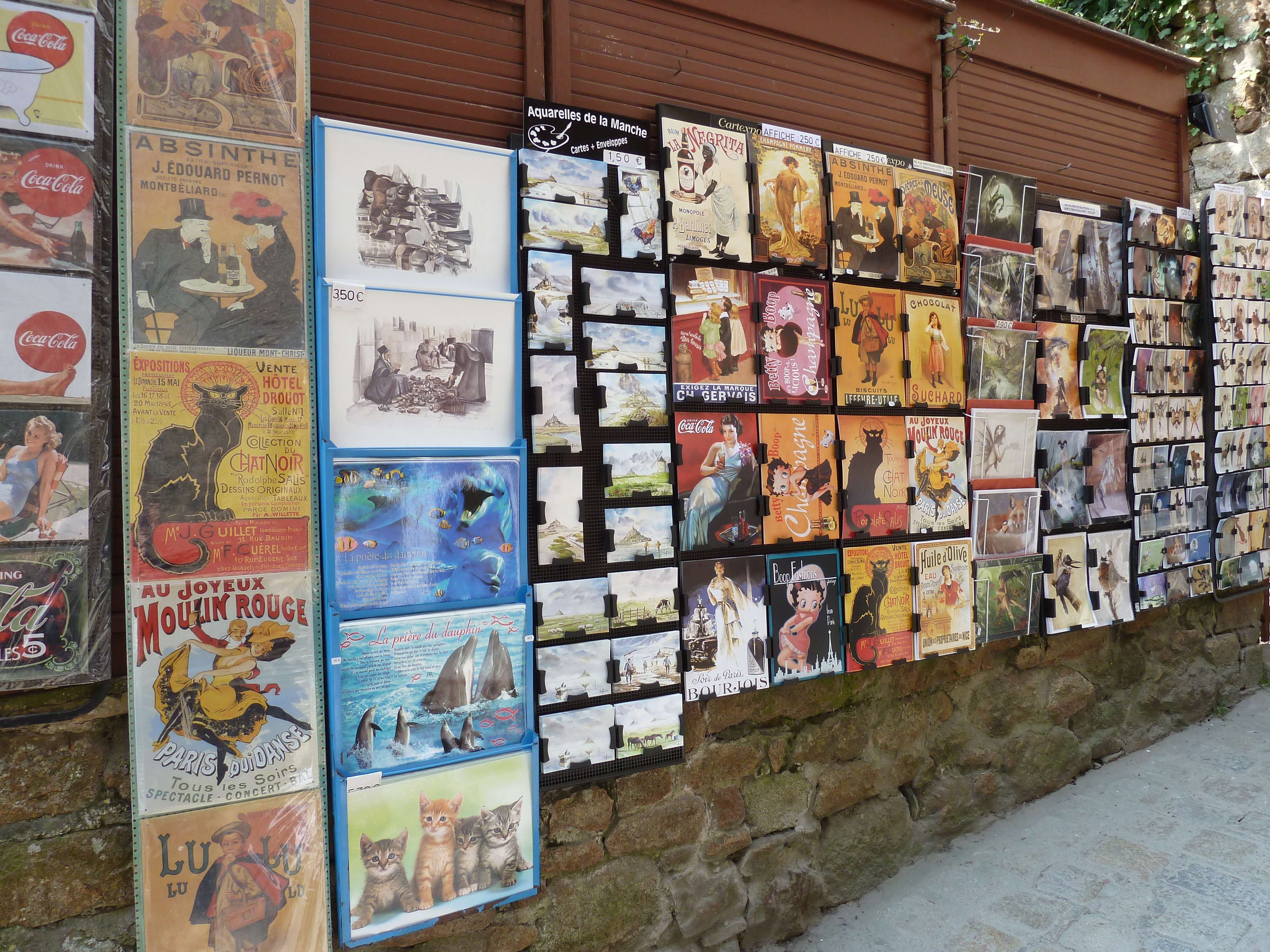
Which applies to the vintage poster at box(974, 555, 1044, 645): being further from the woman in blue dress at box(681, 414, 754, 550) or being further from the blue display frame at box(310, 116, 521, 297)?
the blue display frame at box(310, 116, 521, 297)

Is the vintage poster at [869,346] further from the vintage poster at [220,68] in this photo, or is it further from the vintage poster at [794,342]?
the vintage poster at [220,68]

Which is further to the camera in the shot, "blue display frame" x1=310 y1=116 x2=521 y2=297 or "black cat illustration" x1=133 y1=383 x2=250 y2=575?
"blue display frame" x1=310 y1=116 x2=521 y2=297

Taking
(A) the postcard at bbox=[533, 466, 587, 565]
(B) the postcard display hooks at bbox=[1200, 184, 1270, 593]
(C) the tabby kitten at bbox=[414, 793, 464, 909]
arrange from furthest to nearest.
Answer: (B) the postcard display hooks at bbox=[1200, 184, 1270, 593], (A) the postcard at bbox=[533, 466, 587, 565], (C) the tabby kitten at bbox=[414, 793, 464, 909]

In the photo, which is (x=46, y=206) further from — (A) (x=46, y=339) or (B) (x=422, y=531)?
(B) (x=422, y=531)

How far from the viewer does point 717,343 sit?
8.62 ft

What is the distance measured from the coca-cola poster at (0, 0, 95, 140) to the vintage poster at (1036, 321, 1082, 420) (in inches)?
138

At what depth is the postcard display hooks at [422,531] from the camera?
6.58 ft

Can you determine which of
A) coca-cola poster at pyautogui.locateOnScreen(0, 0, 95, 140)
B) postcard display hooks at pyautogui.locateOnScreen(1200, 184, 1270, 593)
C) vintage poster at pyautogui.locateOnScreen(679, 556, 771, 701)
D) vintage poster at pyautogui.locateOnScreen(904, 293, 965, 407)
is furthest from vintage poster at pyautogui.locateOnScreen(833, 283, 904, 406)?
coca-cola poster at pyautogui.locateOnScreen(0, 0, 95, 140)

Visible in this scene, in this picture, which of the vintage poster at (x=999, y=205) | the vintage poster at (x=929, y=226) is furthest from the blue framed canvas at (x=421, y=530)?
the vintage poster at (x=999, y=205)

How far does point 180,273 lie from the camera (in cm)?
185

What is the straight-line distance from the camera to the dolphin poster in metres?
2.02

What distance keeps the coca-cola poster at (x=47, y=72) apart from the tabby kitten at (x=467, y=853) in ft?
6.45

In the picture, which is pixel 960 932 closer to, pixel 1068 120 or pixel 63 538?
pixel 63 538

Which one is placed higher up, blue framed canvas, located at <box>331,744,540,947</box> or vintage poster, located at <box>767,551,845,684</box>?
vintage poster, located at <box>767,551,845,684</box>
